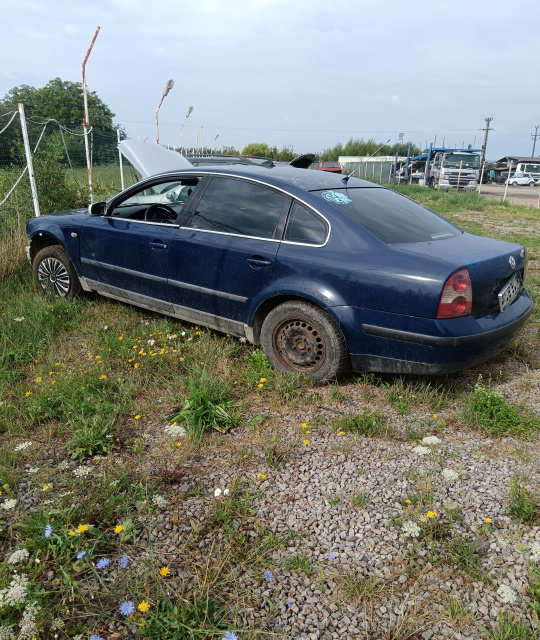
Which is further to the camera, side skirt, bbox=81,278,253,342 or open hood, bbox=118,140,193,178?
open hood, bbox=118,140,193,178

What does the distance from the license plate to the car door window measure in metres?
2.65

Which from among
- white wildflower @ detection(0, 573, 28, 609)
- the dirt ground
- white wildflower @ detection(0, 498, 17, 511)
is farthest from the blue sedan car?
the dirt ground

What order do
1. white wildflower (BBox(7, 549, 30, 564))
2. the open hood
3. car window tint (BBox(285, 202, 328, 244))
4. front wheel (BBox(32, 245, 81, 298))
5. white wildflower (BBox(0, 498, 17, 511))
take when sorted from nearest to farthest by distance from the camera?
white wildflower (BBox(7, 549, 30, 564)) < white wildflower (BBox(0, 498, 17, 511)) < car window tint (BBox(285, 202, 328, 244)) < front wheel (BBox(32, 245, 81, 298)) < the open hood

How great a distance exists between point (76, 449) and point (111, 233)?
2.50 meters

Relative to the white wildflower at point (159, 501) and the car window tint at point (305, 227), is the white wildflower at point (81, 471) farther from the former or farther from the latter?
the car window tint at point (305, 227)

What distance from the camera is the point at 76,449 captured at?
2906 mm

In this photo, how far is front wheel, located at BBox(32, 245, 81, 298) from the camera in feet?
17.6

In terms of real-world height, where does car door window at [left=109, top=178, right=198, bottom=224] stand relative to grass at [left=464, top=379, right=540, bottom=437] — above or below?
above

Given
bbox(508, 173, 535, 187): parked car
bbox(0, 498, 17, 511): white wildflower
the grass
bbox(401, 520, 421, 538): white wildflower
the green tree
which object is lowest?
bbox(0, 498, 17, 511): white wildflower

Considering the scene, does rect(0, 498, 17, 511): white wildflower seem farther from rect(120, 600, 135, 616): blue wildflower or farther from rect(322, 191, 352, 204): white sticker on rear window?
rect(322, 191, 352, 204): white sticker on rear window

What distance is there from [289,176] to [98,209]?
2.00m

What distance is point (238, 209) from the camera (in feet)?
13.4

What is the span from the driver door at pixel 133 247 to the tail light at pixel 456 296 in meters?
2.33

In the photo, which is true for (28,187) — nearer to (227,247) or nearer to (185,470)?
(227,247)
